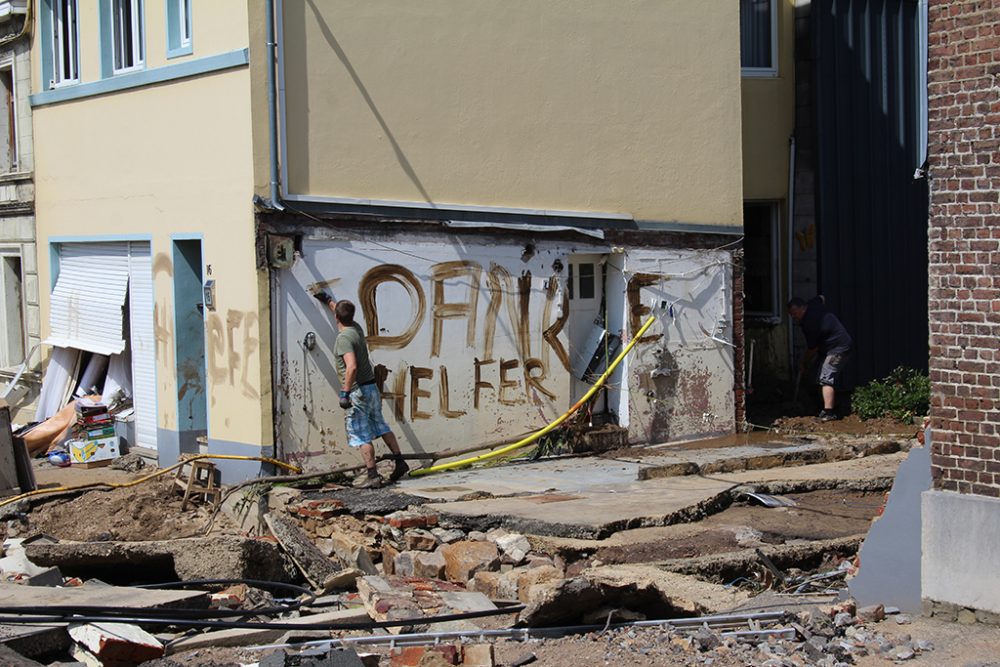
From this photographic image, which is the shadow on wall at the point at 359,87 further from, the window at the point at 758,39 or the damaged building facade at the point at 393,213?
the window at the point at 758,39

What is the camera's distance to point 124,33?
558 inches

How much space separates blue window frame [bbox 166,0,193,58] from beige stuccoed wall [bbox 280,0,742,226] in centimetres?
147

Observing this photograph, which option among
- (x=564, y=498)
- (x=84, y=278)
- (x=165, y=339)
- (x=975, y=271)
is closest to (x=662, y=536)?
(x=564, y=498)

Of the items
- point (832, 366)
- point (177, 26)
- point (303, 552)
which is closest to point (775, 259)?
point (832, 366)

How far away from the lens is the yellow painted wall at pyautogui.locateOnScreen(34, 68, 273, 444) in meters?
12.1

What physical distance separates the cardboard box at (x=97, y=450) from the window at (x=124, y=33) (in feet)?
13.8

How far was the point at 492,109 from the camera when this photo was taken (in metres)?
13.6

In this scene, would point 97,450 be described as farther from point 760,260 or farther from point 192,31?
point 760,260

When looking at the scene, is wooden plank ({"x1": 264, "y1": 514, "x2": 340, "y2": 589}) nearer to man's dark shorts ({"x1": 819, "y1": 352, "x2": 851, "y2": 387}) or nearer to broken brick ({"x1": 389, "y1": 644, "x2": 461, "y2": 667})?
broken brick ({"x1": 389, "y1": 644, "x2": 461, "y2": 667})

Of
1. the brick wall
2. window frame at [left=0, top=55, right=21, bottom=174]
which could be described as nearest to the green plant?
the brick wall

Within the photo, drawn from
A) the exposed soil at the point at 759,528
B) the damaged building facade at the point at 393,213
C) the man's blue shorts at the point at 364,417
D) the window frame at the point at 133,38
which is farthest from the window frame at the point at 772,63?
the man's blue shorts at the point at 364,417

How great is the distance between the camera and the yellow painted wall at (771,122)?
17.7 metres

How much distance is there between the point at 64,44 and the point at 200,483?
635 cm

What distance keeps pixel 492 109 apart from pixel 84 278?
5.42m
